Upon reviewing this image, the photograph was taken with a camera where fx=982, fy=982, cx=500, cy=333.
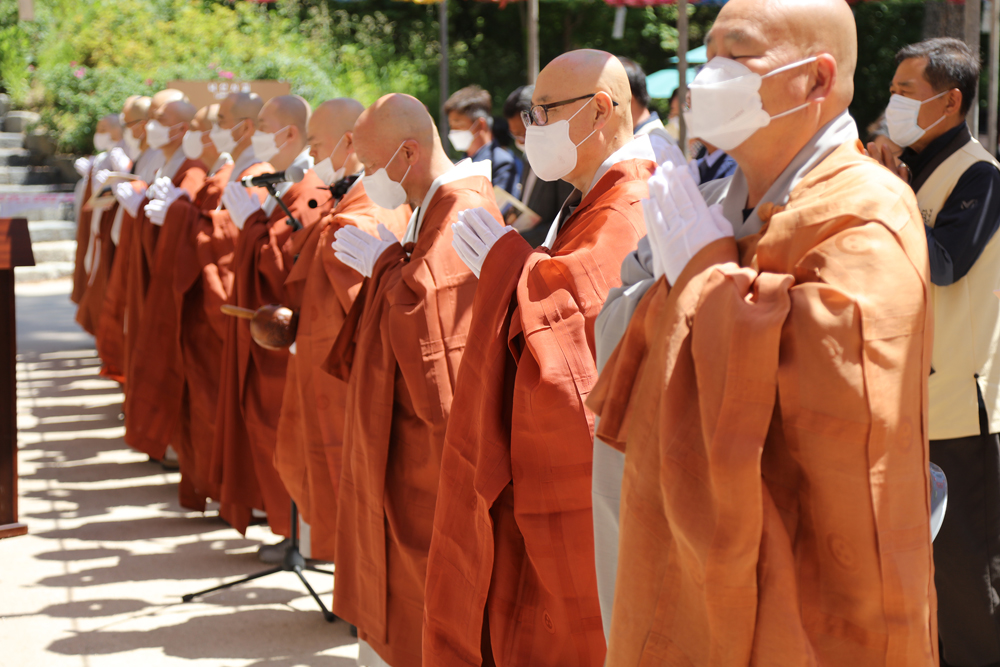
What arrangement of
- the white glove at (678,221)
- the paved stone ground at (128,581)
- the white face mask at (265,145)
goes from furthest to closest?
the white face mask at (265,145)
the paved stone ground at (128,581)
the white glove at (678,221)

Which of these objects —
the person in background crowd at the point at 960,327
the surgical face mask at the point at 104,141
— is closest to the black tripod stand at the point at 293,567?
the person in background crowd at the point at 960,327

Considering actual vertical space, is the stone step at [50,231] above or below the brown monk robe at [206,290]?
below

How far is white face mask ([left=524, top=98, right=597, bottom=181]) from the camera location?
101 inches

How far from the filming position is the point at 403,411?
3061 millimetres

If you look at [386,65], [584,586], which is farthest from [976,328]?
[386,65]

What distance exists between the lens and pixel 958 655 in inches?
125

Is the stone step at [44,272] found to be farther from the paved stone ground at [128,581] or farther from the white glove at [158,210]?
the white glove at [158,210]

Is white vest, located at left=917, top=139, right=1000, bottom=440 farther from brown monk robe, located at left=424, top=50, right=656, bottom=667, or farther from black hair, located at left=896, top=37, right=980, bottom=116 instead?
brown monk robe, located at left=424, top=50, right=656, bottom=667

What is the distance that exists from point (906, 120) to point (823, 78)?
1.76m

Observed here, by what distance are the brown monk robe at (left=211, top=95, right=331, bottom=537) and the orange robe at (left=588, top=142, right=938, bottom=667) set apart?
10.0ft

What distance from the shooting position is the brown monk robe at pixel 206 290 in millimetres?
5125

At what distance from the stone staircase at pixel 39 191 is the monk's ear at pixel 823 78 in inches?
492

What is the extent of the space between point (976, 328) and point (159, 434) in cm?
432

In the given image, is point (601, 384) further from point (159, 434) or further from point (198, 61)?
point (198, 61)
